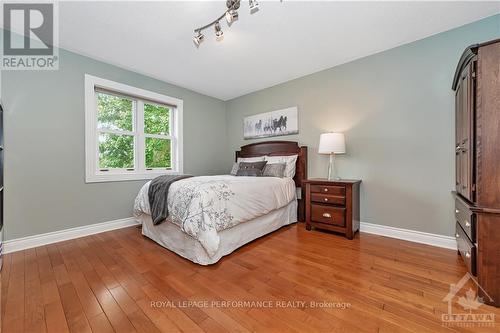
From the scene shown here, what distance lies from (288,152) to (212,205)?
201 centimetres

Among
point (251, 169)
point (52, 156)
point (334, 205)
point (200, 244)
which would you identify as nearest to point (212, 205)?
point (200, 244)

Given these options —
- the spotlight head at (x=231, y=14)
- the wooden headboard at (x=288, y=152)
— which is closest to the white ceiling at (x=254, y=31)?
the spotlight head at (x=231, y=14)

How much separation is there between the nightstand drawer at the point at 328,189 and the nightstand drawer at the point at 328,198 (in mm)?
41

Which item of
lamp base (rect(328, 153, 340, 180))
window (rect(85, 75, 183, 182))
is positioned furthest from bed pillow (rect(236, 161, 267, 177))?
window (rect(85, 75, 183, 182))

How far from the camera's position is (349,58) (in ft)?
9.23

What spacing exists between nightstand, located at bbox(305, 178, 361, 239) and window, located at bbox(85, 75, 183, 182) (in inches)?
95.7

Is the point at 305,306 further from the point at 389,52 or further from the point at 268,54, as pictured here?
the point at 389,52

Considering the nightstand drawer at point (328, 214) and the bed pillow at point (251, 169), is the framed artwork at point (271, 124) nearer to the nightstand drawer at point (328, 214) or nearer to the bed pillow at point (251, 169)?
the bed pillow at point (251, 169)

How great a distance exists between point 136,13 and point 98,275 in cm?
244

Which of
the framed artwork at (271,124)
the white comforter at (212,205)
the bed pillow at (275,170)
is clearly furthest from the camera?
the framed artwork at (271,124)

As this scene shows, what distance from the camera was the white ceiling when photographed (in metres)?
1.89

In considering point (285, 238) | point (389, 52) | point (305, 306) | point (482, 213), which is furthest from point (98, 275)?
point (389, 52)

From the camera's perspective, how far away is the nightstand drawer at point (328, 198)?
2.54 metres

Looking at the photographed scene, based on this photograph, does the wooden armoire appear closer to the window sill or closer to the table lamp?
the table lamp
